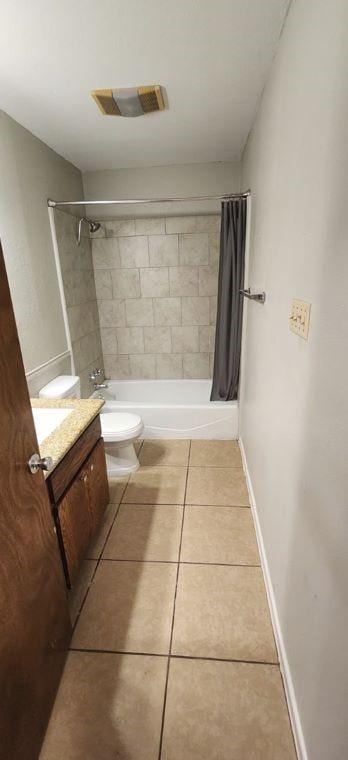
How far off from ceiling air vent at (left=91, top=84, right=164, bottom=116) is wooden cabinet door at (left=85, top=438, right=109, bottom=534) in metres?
1.81

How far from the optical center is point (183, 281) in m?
3.15

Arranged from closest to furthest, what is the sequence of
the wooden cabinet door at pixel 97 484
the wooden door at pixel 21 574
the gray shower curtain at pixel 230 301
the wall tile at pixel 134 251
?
1. the wooden door at pixel 21 574
2. the wooden cabinet door at pixel 97 484
3. the gray shower curtain at pixel 230 301
4. the wall tile at pixel 134 251

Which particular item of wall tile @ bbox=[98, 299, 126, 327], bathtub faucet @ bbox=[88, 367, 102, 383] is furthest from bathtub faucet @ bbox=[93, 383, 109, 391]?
wall tile @ bbox=[98, 299, 126, 327]

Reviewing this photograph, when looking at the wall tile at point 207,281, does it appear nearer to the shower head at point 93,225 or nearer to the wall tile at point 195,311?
the wall tile at point 195,311

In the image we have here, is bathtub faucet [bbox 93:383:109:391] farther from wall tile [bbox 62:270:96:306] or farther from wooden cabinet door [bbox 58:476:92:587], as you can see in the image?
wooden cabinet door [bbox 58:476:92:587]

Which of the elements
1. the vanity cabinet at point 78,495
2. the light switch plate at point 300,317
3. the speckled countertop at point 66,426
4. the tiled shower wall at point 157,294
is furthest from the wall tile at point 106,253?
the light switch plate at point 300,317

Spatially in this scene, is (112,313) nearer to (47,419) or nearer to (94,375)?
(94,375)

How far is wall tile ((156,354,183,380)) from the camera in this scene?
11.1ft

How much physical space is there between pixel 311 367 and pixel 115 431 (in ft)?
5.17

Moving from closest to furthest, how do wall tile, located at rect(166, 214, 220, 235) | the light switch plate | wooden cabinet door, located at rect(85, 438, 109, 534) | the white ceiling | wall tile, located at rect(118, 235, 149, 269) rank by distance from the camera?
the light switch plate, the white ceiling, wooden cabinet door, located at rect(85, 438, 109, 534), wall tile, located at rect(166, 214, 220, 235), wall tile, located at rect(118, 235, 149, 269)

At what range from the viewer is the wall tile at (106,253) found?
10.2 feet

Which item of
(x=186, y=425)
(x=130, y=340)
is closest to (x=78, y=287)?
(x=130, y=340)

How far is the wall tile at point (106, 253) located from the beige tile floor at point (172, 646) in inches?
87.2

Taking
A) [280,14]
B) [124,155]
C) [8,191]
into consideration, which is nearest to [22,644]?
[8,191]
